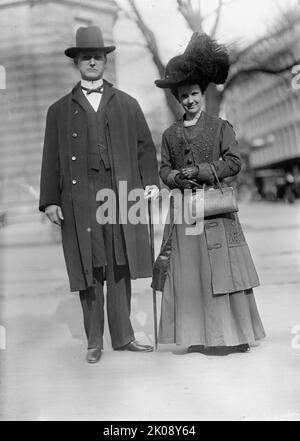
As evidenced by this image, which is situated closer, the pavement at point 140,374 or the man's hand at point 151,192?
the pavement at point 140,374

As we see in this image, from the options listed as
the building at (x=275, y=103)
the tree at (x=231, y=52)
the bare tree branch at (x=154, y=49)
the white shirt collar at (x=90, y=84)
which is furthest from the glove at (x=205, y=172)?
the building at (x=275, y=103)

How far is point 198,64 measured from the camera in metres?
4.59

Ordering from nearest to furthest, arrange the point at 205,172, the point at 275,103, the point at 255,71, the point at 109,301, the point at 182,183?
the point at 205,172, the point at 182,183, the point at 109,301, the point at 255,71, the point at 275,103

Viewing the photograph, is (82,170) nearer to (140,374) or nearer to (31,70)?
(140,374)

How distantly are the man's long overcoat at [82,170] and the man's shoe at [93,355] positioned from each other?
1.38 feet

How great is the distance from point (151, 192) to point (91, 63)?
896mm

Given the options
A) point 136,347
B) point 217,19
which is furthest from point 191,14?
point 136,347

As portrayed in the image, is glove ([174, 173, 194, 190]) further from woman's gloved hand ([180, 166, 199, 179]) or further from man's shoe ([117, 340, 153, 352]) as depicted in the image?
man's shoe ([117, 340, 153, 352])

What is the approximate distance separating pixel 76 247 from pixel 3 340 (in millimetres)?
1254

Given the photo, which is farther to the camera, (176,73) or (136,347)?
(136,347)

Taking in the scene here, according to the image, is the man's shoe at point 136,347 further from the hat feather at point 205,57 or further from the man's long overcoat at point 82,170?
the hat feather at point 205,57

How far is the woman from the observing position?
4625mm

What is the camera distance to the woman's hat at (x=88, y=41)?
462 centimetres
